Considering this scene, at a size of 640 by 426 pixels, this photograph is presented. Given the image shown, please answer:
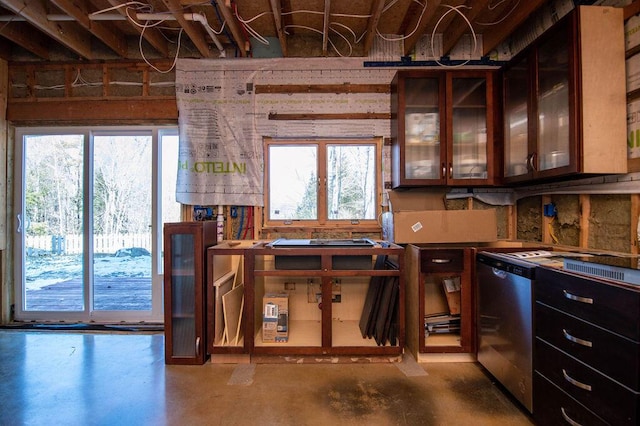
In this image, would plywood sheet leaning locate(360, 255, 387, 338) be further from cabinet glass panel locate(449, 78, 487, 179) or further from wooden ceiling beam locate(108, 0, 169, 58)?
wooden ceiling beam locate(108, 0, 169, 58)

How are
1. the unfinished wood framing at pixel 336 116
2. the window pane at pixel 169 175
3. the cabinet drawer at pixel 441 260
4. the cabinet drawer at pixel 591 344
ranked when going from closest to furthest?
the cabinet drawer at pixel 591 344 → the cabinet drawer at pixel 441 260 → the unfinished wood framing at pixel 336 116 → the window pane at pixel 169 175

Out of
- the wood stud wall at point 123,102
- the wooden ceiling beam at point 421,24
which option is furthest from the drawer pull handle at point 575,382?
the wooden ceiling beam at point 421,24

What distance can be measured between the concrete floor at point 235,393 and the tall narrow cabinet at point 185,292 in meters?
0.14

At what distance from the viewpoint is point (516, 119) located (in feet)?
7.25

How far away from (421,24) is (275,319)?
8.56ft

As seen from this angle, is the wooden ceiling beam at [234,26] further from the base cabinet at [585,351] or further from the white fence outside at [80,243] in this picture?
the base cabinet at [585,351]

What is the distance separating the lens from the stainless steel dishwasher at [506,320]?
1529 millimetres

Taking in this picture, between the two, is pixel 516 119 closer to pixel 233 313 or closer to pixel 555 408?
pixel 555 408

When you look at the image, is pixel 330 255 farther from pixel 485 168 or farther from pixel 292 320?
pixel 485 168

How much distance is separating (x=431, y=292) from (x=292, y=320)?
1.24 metres

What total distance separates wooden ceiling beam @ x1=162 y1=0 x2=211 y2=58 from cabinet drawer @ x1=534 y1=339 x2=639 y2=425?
312 centimetres

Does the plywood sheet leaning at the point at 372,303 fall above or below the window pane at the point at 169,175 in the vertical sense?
below

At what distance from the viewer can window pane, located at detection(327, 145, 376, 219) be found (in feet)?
8.86

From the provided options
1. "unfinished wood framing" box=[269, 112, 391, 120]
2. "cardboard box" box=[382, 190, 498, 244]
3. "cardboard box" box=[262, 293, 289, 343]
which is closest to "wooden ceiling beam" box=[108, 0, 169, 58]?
"unfinished wood framing" box=[269, 112, 391, 120]
